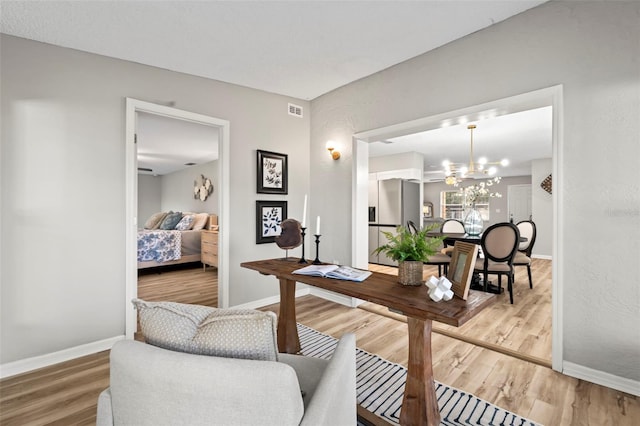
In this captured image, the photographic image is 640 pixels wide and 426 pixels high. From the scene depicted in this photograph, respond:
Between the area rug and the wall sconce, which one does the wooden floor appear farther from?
the wall sconce

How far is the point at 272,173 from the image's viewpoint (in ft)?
12.0

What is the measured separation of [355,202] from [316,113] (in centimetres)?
134

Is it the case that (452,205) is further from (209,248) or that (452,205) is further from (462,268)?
(462,268)

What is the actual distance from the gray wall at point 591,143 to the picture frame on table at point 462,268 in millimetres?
1010

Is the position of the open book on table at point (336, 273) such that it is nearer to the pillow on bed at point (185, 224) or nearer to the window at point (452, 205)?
the pillow on bed at point (185, 224)

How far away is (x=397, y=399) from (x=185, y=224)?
559 centimetres

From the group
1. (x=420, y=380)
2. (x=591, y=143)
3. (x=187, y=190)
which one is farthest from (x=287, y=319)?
(x=187, y=190)

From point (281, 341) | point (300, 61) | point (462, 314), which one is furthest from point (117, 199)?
point (462, 314)

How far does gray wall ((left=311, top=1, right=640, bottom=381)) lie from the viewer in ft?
5.95

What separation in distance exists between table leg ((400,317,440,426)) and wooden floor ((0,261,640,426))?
65cm

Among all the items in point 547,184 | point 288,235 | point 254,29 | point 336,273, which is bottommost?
point 336,273

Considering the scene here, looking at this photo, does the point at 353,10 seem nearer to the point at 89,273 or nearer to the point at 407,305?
the point at 407,305

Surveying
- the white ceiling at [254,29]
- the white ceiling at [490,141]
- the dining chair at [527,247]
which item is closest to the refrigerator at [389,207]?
the white ceiling at [490,141]

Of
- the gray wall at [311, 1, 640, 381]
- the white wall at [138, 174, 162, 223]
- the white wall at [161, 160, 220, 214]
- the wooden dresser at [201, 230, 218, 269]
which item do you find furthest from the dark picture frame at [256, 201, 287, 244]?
the white wall at [138, 174, 162, 223]
